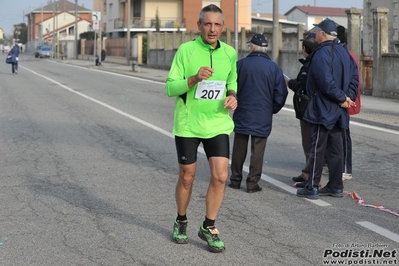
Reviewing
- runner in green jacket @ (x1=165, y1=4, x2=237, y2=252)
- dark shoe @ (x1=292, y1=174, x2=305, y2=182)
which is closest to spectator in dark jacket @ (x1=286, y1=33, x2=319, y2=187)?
dark shoe @ (x1=292, y1=174, x2=305, y2=182)

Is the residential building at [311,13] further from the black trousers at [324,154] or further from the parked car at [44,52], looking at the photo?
the black trousers at [324,154]

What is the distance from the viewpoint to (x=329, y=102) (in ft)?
25.3

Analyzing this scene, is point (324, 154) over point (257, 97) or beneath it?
beneath

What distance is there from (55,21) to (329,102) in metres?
130

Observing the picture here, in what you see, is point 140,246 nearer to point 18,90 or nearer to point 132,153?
point 132,153

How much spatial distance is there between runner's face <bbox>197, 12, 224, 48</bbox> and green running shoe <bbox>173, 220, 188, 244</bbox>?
154 cm

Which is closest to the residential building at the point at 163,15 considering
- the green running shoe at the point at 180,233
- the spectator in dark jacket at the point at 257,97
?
the spectator in dark jacket at the point at 257,97

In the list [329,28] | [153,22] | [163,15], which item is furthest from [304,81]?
[163,15]

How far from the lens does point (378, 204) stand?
7.57 metres

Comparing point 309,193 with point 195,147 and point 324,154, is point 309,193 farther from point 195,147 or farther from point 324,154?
point 195,147

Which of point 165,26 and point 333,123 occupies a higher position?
point 165,26

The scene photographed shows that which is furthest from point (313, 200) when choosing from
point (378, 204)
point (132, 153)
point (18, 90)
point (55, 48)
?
point (55, 48)

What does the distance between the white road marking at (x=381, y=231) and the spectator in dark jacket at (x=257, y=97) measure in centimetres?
180

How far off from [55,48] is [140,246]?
85221 millimetres
